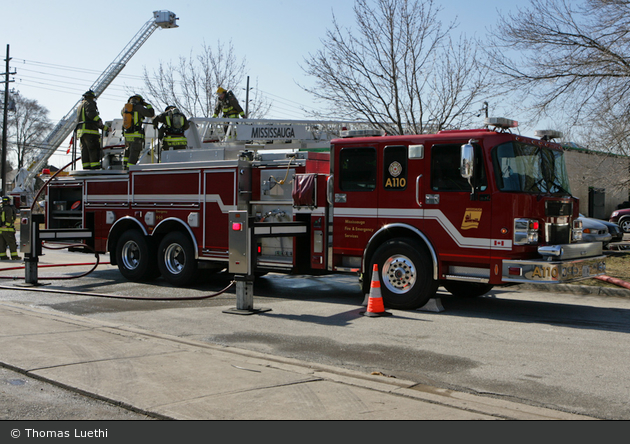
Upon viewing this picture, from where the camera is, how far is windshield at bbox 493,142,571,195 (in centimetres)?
851

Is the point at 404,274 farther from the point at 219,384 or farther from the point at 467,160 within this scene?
the point at 219,384

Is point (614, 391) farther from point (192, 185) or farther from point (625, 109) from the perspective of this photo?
point (625, 109)

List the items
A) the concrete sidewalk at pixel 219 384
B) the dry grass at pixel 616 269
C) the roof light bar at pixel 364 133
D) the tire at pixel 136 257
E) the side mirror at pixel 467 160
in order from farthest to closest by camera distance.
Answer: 1. the tire at pixel 136 257
2. the dry grass at pixel 616 269
3. the roof light bar at pixel 364 133
4. the side mirror at pixel 467 160
5. the concrete sidewalk at pixel 219 384

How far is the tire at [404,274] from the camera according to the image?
29.0ft

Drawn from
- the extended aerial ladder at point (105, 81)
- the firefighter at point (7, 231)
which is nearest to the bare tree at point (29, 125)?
the extended aerial ladder at point (105, 81)

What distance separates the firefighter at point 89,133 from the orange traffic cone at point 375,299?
755cm

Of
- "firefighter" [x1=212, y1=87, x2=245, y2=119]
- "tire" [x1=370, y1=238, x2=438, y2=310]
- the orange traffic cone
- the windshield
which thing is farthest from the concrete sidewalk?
"firefighter" [x1=212, y1=87, x2=245, y2=119]

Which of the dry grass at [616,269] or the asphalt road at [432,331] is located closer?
the asphalt road at [432,331]

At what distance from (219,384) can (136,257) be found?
7784 mm

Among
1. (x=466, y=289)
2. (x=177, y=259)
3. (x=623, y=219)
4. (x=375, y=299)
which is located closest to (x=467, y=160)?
(x=375, y=299)

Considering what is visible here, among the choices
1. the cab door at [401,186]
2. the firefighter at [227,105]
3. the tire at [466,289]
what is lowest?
the tire at [466,289]

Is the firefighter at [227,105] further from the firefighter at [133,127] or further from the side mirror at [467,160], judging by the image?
the side mirror at [467,160]

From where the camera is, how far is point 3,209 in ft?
57.8

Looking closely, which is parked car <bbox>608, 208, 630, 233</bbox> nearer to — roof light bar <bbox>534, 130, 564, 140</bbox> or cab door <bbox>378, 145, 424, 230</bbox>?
roof light bar <bbox>534, 130, 564, 140</bbox>
